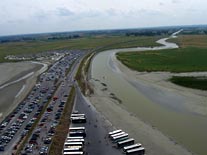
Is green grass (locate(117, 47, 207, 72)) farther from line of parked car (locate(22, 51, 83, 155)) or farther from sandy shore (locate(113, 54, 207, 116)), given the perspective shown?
line of parked car (locate(22, 51, 83, 155))

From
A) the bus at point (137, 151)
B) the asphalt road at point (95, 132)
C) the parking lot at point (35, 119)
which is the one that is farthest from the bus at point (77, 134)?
the bus at point (137, 151)

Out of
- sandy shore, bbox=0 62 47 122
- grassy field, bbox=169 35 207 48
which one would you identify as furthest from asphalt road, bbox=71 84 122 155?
grassy field, bbox=169 35 207 48

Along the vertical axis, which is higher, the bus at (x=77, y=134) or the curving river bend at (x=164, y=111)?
the bus at (x=77, y=134)

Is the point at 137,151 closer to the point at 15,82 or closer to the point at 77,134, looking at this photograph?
the point at 77,134

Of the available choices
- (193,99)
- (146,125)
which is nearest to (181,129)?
(146,125)

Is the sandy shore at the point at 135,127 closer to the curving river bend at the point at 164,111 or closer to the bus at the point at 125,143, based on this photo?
the curving river bend at the point at 164,111

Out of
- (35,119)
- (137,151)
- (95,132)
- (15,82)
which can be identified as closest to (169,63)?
(15,82)

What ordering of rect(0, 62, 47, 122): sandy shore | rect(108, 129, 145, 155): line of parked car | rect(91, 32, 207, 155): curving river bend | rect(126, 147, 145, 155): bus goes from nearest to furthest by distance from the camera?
rect(126, 147, 145, 155): bus
rect(108, 129, 145, 155): line of parked car
rect(91, 32, 207, 155): curving river bend
rect(0, 62, 47, 122): sandy shore
